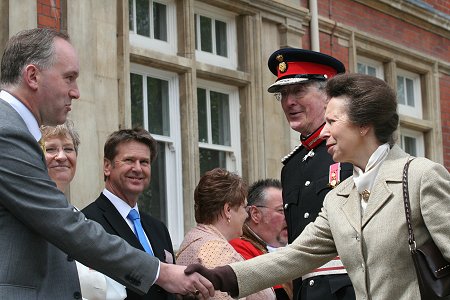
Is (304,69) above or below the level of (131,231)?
above

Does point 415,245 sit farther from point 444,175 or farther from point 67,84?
point 67,84

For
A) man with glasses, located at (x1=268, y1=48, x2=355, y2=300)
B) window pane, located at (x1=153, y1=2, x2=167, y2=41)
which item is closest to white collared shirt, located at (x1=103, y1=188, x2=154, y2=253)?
man with glasses, located at (x1=268, y1=48, x2=355, y2=300)

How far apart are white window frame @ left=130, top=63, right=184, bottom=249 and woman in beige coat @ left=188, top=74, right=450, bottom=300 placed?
4028 millimetres

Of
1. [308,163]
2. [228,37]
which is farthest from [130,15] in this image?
[308,163]

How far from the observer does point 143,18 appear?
29.2ft

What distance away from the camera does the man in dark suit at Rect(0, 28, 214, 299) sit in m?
3.91

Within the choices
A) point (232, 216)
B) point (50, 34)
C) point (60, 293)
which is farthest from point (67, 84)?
point (232, 216)

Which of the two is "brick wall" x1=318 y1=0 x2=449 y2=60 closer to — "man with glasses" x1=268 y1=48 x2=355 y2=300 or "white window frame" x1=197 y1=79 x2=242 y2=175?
"white window frame" x1=197 y1=79 x2=242 y2=175

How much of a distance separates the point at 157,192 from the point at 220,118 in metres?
1.19

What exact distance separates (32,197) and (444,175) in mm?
1633

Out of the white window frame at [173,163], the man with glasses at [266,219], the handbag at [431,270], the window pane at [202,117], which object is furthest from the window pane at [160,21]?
the handbag at [431,270]

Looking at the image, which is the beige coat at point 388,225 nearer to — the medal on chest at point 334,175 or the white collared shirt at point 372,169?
the white collared shirt at point 372,169

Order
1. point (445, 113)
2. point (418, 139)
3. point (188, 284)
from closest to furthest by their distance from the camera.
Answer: point (188, 284) → point (418, 139) → point (445, 113)

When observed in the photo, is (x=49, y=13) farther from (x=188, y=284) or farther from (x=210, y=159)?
(x=188, y=284)
